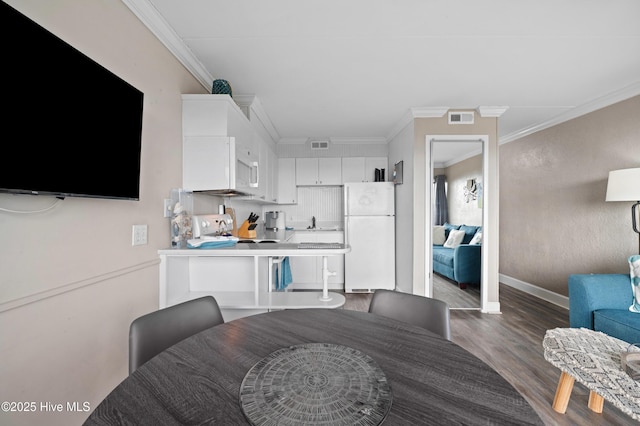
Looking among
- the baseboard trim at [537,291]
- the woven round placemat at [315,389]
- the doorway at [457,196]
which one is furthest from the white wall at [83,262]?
the baseboard trim at [537,291]

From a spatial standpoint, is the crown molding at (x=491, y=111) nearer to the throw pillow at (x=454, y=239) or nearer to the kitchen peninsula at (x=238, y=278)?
the throw pillow at (x=454, y=239)

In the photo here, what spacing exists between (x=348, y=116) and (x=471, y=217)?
2.19 m

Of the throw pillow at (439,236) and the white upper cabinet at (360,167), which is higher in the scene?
the white upper cabinet at (360,167)

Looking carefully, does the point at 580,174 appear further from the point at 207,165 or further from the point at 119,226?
the point at 119,226

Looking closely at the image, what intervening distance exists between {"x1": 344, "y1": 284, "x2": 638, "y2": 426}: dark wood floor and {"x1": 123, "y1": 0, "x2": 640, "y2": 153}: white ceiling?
247 centimetres

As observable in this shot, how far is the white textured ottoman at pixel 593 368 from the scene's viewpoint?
55.0 inches

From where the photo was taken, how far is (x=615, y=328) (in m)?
2.10

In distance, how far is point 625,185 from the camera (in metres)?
2.56

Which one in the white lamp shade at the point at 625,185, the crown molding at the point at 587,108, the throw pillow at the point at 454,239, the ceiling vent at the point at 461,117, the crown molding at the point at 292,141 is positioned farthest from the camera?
the crown molding at the point at 292,141

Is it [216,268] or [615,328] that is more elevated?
[216,268]

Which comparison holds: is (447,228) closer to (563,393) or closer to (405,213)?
(405,213)

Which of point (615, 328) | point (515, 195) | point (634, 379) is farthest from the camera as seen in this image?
point (515, 195)

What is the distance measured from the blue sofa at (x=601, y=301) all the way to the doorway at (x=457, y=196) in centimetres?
115

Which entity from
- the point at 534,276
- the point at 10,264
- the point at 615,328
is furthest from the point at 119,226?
the point at 534,276
